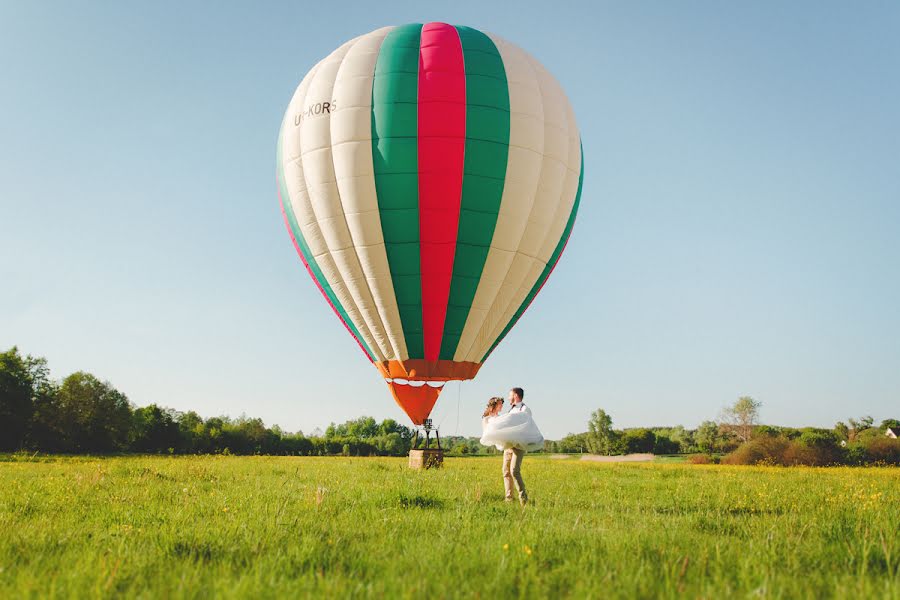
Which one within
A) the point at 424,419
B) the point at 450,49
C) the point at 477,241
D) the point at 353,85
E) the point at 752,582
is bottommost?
the point at 752,582

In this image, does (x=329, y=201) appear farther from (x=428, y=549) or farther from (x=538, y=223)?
(x=428, y=549)

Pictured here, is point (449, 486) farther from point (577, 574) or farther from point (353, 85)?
point (353, 85)

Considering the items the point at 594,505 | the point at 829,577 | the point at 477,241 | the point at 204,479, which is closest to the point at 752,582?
the point at 829,577

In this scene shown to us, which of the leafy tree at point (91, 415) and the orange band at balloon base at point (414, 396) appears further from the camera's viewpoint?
the leafy tree at point (91, 415)

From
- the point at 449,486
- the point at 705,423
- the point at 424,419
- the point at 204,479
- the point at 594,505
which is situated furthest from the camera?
the point at 705,423

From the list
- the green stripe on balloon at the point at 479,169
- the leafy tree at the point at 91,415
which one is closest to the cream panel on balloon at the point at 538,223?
the green stripe on balloon at the point at 479,169

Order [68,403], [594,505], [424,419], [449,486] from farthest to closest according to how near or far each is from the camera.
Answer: [68,403]
[424,419]
[449,486]
[594,505]

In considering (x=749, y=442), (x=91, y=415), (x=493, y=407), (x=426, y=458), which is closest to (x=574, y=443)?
(x=749, y=442)

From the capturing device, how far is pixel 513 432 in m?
8.95

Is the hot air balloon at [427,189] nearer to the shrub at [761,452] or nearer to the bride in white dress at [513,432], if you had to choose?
the bride in white dress at [513,432]

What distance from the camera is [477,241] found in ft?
55.0

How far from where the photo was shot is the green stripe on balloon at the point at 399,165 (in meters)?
16.3

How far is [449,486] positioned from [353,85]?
37.9ft

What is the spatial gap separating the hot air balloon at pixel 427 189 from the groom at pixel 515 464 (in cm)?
785
